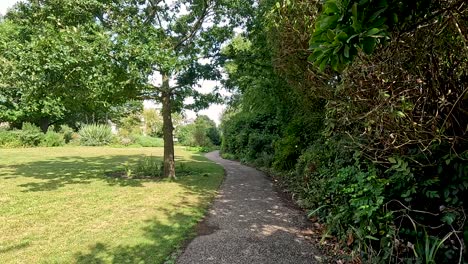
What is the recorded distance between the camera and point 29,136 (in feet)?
61.8

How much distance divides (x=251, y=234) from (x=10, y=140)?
67.6ft

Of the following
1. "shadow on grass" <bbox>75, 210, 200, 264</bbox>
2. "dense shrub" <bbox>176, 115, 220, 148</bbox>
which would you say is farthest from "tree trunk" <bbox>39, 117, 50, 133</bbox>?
"shadow on grass" <bbox>75, 210, 200, 264</bbox>

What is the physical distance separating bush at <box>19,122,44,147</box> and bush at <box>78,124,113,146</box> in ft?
9.58

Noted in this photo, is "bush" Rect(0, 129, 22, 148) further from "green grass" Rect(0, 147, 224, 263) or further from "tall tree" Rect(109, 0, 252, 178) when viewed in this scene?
"tall tree" Rect(109, 0, 252, 178)

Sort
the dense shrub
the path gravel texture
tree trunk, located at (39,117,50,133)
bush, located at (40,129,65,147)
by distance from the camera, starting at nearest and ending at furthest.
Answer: the path gravel texture < bush, located at (40,129,65,147) < tree trunk, located at (39,117,50,133) < the dense shrub

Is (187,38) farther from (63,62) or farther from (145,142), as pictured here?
(145,142)

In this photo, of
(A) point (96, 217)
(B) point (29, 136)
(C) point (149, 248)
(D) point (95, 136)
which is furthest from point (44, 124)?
(C) point (149, 248)

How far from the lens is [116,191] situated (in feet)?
21.7

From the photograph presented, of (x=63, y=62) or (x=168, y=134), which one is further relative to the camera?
(x=168, y=134)

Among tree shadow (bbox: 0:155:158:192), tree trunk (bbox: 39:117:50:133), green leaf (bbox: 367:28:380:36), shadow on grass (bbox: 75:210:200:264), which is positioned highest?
tree trunk (bbox: 39:117:50:133)

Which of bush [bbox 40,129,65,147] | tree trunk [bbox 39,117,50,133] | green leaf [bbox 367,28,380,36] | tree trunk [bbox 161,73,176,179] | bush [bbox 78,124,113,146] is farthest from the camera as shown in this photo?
tree trunk [bbox 39,117,50,133]

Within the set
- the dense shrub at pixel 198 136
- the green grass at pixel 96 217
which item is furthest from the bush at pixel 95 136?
the green grass at pixel 96 217

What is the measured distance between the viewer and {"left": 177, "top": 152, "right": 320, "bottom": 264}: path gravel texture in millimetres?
3328

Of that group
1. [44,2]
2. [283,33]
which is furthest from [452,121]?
[44,2]
